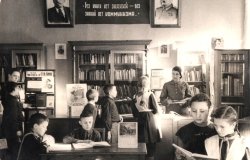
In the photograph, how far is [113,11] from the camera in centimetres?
723

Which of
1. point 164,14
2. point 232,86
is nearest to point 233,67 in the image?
point 232,86

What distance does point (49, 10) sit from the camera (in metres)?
7.31

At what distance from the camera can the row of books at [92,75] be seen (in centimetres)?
716

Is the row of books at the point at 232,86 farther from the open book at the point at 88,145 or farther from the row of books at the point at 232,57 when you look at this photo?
the open book at the point at 88,145

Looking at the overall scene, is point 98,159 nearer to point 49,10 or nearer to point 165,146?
point 165,146

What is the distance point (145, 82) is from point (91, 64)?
4.27ft

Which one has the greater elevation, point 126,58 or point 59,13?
point 59,13

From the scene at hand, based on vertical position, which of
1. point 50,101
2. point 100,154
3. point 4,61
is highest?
point 4,61

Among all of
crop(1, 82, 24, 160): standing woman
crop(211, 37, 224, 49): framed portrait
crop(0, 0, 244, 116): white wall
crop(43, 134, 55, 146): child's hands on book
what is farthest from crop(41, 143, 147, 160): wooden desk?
crop(211, 37, 224, 49): framed portrait

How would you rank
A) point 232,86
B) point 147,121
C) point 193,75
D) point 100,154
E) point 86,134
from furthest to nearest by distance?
point 193,75 → point 232,86 → point 147,121 → point 86,134 → point 100,154

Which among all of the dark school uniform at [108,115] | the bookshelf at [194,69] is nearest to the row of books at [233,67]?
the bookshelf at [194,69]

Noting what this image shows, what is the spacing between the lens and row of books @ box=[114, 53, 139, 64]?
282 inches

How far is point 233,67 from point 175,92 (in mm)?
1142

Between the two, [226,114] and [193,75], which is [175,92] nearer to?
[193,75]
